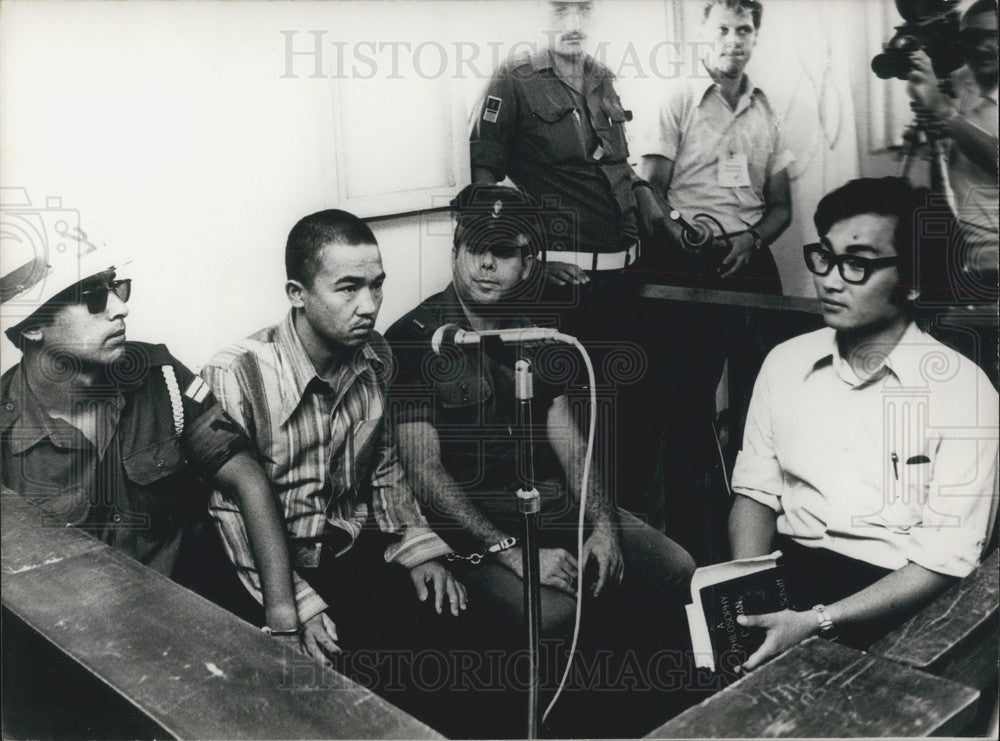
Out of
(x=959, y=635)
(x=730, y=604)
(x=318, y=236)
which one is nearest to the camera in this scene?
(x=959, y=635)

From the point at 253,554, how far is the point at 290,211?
1135mm

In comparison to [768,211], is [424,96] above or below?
above

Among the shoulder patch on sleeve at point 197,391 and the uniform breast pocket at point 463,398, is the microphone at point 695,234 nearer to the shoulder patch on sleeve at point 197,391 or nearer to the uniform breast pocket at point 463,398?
the uniform breast pocket at point 463,398

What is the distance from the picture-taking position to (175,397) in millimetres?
2877

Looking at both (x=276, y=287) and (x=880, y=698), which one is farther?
(x=276, y=287)

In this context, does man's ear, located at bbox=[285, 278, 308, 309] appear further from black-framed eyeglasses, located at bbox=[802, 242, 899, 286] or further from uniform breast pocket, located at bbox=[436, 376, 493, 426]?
black-framed eyeglasses, located at bbox=[802, 242, 899, 286]

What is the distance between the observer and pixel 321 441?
290cm

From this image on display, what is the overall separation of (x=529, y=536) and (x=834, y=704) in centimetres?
104

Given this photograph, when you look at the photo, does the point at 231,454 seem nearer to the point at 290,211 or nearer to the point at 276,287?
the point at 276,287

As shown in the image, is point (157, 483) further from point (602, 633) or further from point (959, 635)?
point (959, 635)

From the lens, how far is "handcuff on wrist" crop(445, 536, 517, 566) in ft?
9.49

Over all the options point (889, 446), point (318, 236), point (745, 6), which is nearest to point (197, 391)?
point (318, 236)

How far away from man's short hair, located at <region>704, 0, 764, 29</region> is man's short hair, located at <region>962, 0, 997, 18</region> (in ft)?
2.25

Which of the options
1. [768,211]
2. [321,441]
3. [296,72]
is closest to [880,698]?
→ [768,211]
